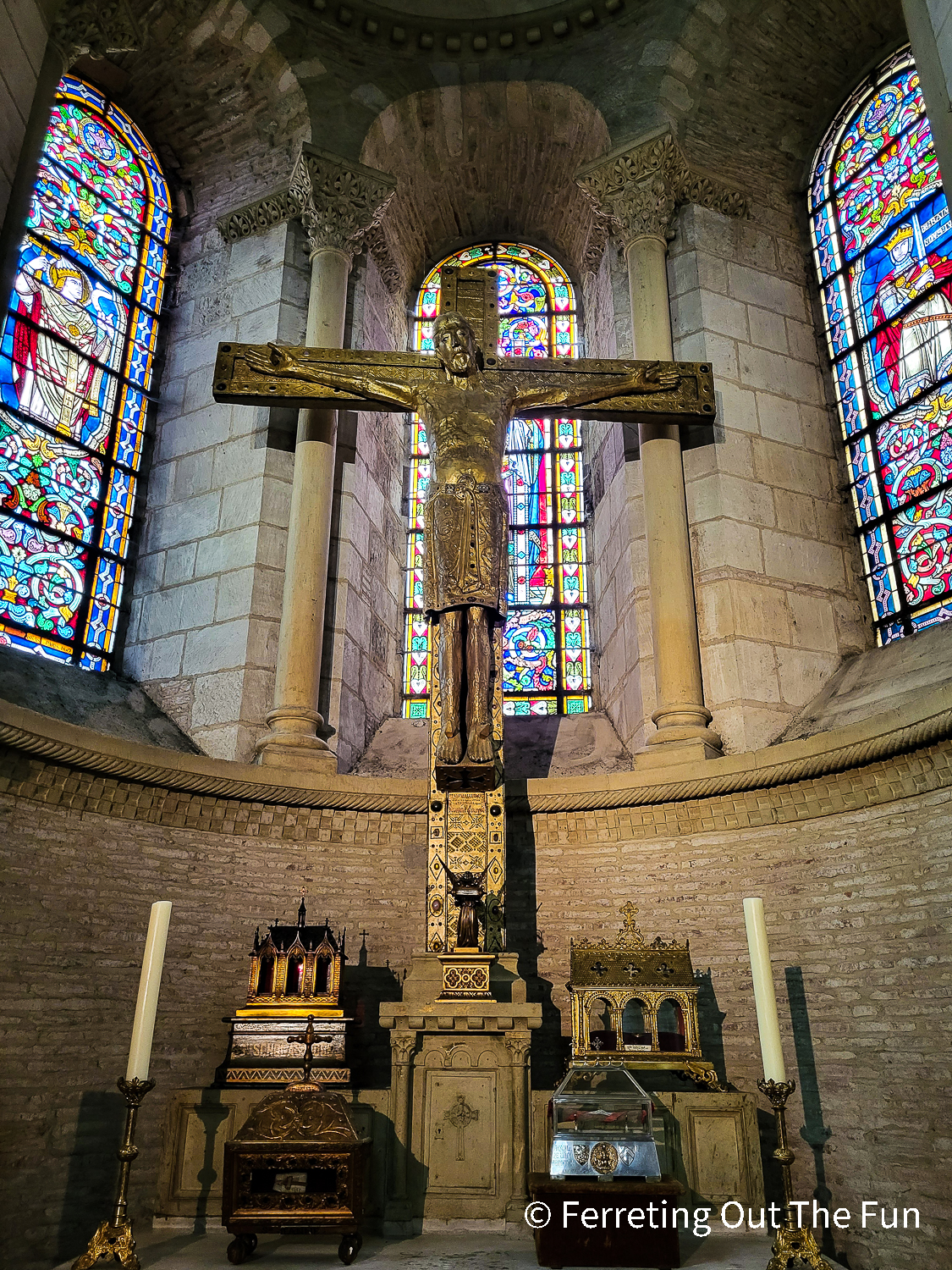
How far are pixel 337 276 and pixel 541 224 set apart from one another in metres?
2.99

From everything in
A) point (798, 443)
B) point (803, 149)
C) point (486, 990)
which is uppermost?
point (803, 149)

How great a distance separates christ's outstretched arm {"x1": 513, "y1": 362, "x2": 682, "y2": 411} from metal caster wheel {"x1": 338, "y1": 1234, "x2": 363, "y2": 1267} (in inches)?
193

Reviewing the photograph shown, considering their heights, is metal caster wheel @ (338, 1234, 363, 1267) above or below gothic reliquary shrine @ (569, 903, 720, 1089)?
below

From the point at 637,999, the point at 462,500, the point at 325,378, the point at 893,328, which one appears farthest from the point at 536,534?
the point at 637,999

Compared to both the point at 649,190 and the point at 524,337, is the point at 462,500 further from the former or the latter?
the point at 524,337

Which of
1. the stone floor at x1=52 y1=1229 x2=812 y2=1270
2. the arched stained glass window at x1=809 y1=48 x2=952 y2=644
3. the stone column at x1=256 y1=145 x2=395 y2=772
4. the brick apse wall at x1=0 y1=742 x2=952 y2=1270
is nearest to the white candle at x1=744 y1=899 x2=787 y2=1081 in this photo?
the stone floor at x1=52 y1=1229 x2=812 y2=1270

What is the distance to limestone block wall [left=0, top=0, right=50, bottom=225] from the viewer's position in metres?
6.47

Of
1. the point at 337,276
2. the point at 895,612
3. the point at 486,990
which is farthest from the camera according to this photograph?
the point at 337,276

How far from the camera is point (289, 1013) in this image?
5.44 m

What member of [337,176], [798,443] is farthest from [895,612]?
[337,176]

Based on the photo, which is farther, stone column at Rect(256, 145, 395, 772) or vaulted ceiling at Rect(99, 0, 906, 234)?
vaulted ceiling at Rect(99, 0, 906, 234)

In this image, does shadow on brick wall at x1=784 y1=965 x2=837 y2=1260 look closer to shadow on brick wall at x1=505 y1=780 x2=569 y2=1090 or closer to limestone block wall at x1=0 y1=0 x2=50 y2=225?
shadow on brick wall at x1=505 y1=780 x2=569 y2=1090

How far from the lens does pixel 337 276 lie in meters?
8.77

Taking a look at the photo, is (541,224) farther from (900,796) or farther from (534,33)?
(900,796)
